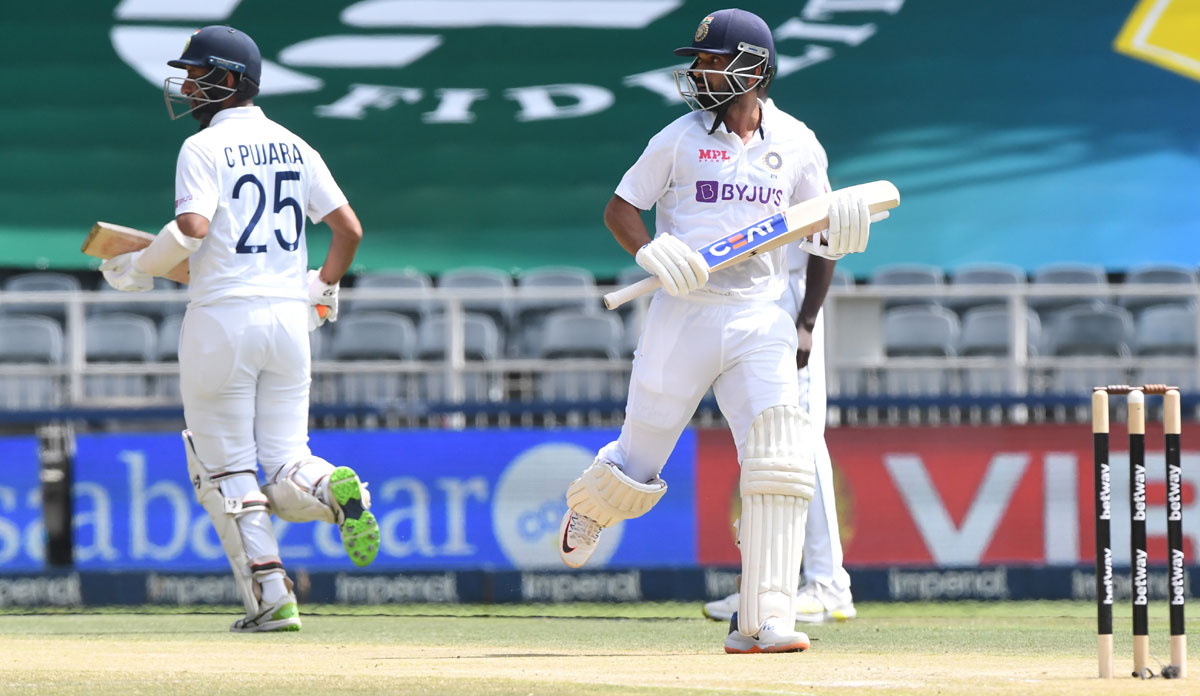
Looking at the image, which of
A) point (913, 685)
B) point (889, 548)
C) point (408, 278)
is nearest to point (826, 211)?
point (913, 685)

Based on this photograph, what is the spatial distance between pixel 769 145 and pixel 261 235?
78.1 inches

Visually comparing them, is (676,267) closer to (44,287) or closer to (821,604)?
(821,604)

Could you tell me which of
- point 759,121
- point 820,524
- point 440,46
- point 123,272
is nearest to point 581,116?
point 440,46

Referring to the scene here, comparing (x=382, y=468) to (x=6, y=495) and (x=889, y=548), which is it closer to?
(x=6, y=495)

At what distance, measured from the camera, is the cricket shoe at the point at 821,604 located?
6531 millimetres

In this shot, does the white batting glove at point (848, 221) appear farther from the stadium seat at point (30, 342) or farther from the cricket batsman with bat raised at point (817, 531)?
the stadium seat at point (30, 342)

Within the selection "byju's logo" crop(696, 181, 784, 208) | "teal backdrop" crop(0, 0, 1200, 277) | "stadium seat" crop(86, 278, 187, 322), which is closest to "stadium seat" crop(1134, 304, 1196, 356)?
"teal backdrop" crop(0, 0, 1200, 277)

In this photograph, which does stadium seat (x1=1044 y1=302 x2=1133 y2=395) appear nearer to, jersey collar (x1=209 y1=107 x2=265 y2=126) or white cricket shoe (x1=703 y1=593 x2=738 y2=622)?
white cricket shoe (x1=703 y1=593 x2=738 y2=622)

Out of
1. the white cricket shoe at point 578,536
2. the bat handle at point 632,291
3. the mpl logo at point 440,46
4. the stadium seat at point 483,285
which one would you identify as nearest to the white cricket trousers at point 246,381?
the white cricket shoe at point 578,536

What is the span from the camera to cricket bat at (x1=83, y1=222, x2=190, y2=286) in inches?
245

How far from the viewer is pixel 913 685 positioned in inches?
172

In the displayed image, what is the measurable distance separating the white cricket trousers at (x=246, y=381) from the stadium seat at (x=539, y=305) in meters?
4.13

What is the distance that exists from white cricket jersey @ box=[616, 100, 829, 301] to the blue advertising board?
3496mm

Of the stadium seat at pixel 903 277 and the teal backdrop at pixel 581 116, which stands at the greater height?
the teal backdrop at pixel 581 116
